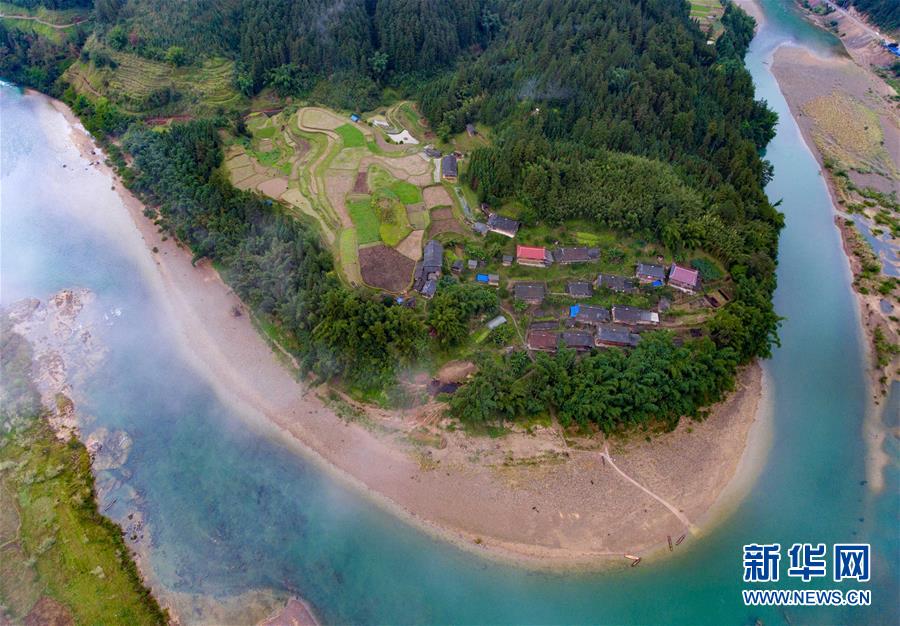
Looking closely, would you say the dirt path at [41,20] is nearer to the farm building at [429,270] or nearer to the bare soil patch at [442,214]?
the bare soil patch at [442,214]

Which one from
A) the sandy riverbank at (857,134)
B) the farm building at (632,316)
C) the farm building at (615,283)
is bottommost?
the farm building at (632,316)

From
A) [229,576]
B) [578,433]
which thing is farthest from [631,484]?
[229,576]

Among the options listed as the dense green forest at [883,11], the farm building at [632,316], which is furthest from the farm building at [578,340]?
the dense green forest at [883,11]

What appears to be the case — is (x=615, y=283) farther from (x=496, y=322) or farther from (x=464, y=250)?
(x=464, y=250)

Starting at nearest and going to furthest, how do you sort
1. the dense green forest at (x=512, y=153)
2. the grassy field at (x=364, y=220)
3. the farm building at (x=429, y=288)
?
the dense green forest at (x=512, y=153), the farm building at (x=429, y=288), the grassy field at (x=364, y=220)

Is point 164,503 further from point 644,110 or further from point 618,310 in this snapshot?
point 644,110

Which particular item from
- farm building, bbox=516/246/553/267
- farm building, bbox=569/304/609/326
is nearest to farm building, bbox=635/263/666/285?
farm building, bbox=569/304/609/326
